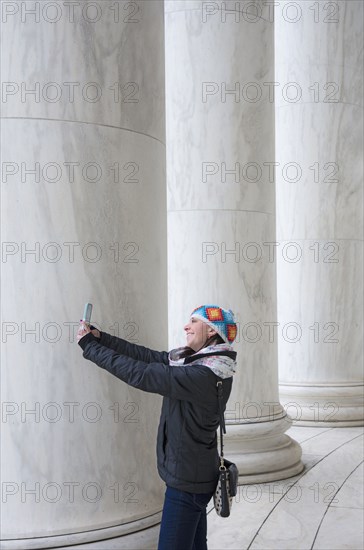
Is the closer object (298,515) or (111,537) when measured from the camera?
(111,537)

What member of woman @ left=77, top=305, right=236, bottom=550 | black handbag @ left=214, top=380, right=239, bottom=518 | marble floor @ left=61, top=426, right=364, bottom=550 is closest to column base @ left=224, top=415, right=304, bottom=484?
marble floor @ left=61, top=426, right=364, bottom=550

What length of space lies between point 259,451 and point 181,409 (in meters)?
41.0

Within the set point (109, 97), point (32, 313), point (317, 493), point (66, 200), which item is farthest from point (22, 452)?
point (317, 493)

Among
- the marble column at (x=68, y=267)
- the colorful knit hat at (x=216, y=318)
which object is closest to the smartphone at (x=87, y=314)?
the marble column at (x=68, y=267)

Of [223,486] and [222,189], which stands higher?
[222,189]

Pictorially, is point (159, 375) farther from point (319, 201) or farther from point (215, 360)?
point (319, 201)

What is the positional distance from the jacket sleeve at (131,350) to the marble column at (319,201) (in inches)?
2843

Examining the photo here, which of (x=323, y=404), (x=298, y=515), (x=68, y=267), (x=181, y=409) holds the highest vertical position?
(x=68, y=267)

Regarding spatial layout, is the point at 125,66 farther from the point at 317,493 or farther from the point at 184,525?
the point at 317,493

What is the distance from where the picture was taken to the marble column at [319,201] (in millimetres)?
112188

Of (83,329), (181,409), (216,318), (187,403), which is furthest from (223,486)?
(83,329)

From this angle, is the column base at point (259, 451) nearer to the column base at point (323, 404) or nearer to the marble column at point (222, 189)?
the marble column at point (222, 189)

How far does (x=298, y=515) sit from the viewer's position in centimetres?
6328

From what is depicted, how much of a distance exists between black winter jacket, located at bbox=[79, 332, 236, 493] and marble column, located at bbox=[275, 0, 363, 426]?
249 ft
